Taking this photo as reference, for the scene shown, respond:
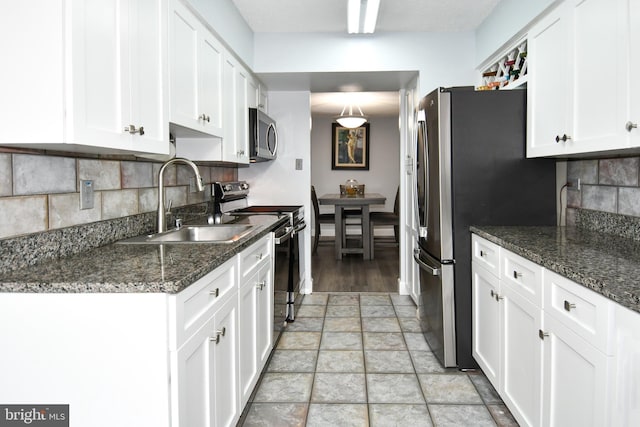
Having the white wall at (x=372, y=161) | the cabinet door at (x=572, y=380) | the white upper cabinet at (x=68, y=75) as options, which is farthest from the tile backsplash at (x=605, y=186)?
the white wall at (x=372, y=161)

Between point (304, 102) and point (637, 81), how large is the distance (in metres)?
3.19

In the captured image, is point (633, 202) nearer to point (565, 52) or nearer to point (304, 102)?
point (565, 52)

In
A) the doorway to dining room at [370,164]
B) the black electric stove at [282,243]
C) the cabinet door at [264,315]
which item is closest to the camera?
the cabinet door at [264,315]

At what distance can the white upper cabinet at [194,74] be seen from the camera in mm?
2074

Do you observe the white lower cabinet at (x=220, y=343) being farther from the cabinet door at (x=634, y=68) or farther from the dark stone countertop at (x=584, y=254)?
the cabinet door at (x=634, y=68)

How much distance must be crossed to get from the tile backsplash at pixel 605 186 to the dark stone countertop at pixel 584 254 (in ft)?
0.47

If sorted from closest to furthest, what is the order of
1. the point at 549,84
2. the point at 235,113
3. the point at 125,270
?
the point at 125,270 → the point at 549,84 → the point at 235,113

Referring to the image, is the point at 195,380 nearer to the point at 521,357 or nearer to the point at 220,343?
the point at 220,343

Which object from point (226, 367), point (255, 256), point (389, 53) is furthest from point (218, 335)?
point (389, 53)

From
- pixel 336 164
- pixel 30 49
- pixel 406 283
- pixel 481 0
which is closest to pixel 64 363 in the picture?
pixel 30 49

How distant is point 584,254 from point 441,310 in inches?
42.5

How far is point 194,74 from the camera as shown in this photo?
233 centimetres

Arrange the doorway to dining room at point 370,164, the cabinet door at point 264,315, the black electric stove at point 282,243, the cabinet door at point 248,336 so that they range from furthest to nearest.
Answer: the doorway to dining room at point 370,164, the black electric stove at point 282,243, the cabinet door at point 264,315, the cabinet door at point 248,336

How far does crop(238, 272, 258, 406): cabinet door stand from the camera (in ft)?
6.55
